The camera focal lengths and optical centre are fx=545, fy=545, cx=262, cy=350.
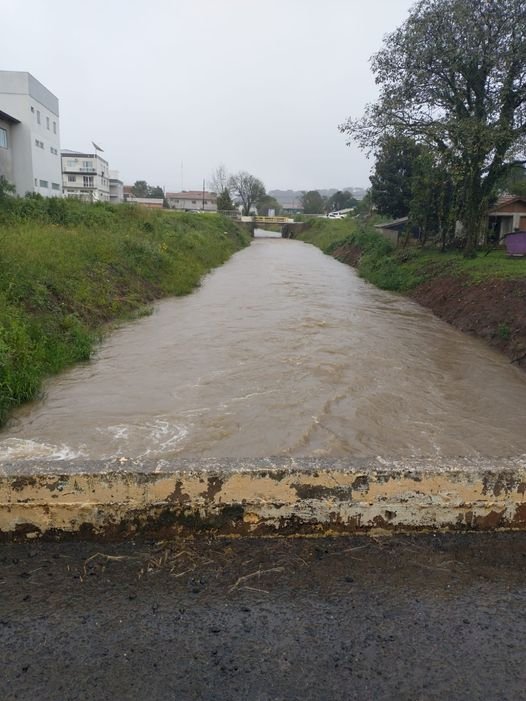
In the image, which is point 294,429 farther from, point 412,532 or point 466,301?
point 466,301

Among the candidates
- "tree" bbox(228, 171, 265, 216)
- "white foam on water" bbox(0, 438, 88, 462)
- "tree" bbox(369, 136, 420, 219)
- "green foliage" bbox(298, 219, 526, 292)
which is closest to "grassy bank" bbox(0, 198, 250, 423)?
"white foam on water" bbox(0, 438, 88, 462)

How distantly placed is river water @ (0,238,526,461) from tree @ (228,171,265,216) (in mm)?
91278

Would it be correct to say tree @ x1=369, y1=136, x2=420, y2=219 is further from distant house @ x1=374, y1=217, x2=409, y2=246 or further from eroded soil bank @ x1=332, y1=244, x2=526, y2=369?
eroded soil bank @ x1=332, y1=244, x2=526, y2=369

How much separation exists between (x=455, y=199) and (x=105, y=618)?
25440 mm

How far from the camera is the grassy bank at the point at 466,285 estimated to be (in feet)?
42.0

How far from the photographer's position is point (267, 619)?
8.56 feet

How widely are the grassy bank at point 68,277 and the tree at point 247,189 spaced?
78575 millimetres

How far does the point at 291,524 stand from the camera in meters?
3.29

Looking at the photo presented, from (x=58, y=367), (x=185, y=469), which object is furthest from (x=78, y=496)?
(x=58, y=367)

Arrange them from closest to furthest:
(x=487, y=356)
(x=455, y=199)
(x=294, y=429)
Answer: (x=294, y=429) < (x=487, y=356) < (x=455, y=199)

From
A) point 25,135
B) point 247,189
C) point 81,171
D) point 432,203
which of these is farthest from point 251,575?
point 247,189

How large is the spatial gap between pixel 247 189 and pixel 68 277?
93.5m

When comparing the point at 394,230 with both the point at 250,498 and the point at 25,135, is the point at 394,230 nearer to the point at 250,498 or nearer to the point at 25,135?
the point at 25,135

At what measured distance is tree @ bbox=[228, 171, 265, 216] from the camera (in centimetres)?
10175
